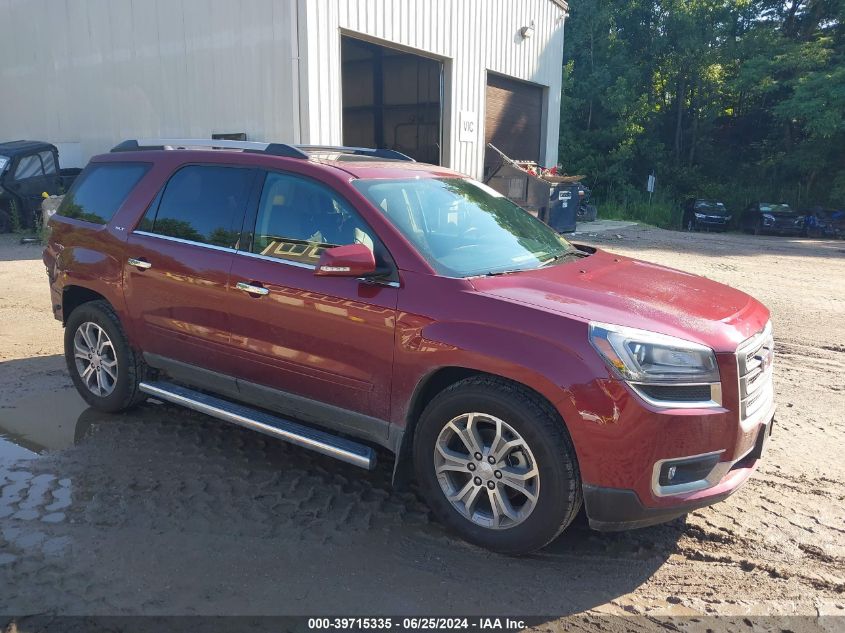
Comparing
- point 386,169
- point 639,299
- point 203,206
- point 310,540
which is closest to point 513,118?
point 386,169

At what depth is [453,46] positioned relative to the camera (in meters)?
14.6

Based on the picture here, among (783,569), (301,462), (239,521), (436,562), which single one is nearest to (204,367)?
(301,462)

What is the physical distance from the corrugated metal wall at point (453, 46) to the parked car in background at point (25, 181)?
7572 millimetres

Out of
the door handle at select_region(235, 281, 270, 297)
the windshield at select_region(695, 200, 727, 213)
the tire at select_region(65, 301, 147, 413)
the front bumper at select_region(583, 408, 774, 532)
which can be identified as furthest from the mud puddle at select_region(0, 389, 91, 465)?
the windshield at select_region(695, 200, 727, 213)

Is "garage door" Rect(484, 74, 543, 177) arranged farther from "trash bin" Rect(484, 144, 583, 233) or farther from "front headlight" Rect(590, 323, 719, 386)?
"front headlight" Rect(590, 323, 719, 386)

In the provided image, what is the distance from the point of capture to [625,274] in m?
3.80

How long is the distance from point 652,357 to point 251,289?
7.40 feet

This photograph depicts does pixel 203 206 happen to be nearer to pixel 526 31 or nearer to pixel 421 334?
pixel 421 334

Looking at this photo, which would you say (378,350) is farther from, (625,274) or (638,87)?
(638,87)

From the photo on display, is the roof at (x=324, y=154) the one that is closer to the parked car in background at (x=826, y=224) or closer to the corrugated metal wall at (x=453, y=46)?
the corrugated metal wall at (x=453, y=46)

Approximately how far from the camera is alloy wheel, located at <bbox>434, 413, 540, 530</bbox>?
3082mm

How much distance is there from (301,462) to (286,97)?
9.12 metres

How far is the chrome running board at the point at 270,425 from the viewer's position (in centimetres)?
350

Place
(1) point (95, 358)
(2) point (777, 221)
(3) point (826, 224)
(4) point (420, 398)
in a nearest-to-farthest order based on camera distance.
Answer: (4) point (420, 398) < (1) point (95, 358) < (3) point (826, 224) < (2) point (777, 221)
